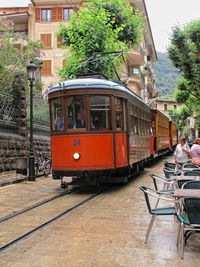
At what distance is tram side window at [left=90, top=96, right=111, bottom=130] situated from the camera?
9.60 metres

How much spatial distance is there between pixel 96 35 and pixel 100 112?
402 inches

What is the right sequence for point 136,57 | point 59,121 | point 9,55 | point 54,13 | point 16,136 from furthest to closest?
point 54,13 → point 136,57 → point 9,55 → point 16,136 → point 59,121

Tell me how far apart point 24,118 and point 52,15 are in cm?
2404

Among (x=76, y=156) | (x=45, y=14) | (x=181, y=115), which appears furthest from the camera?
(x=181, y=115)

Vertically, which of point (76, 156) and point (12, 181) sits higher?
point (76, 156)

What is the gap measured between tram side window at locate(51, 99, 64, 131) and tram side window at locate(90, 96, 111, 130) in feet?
3.01

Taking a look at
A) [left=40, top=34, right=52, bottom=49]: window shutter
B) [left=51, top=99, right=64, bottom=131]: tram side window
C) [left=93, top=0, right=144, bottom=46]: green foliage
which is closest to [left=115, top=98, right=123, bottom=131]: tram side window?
[left=51, top=99, right=64, bottom=131]: tram side window

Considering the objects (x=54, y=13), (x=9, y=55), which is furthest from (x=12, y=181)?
(x=54, y=13)

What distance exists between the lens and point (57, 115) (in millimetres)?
9984

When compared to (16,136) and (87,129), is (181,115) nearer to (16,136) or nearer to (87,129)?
(16,136)

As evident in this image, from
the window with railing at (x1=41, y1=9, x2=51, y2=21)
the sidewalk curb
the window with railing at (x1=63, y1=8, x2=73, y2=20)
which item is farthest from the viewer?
the window with railing at (x1=41, y1=9, x2=51, y2=21)

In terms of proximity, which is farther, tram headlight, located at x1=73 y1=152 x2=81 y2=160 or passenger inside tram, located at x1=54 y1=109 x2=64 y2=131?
passenger inside tram, located at x1=54 y1=109 x2=64 y2=131

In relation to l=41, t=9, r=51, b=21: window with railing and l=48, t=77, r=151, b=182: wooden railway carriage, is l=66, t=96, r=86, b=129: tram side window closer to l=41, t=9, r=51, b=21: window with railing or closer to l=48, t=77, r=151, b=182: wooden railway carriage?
l=48, t=77, r=151, b=182: wooden railway carriage

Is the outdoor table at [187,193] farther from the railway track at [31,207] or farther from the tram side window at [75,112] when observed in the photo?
the tram side window at [75,112]
